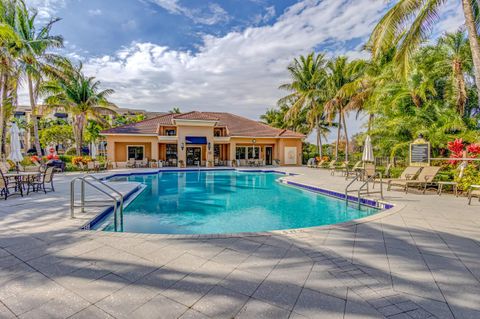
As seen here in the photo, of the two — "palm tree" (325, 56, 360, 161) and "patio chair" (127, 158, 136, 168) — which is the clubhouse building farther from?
"palm tree" (325, 56, 360, 161)

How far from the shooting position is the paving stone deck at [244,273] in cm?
290

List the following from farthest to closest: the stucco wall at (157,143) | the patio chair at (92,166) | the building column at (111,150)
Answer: the stucco wall at (157,143), the building column at (111,150), the patio chair at (92,166)

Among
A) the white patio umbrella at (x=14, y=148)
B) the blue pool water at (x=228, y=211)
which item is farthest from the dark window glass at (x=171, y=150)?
the white patio umbrella at (x=14, y=148)

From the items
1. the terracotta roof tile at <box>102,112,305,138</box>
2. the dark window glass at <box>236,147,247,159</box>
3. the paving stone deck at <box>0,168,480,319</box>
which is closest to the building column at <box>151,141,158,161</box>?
the terracotta roof tile at <box>102,112,305,138</box>

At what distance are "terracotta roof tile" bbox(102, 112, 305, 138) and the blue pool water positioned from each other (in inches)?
606

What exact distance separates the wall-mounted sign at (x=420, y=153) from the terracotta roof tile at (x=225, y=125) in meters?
18.2

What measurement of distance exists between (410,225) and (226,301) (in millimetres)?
5415

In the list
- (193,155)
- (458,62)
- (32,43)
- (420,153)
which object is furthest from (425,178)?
(32,43)

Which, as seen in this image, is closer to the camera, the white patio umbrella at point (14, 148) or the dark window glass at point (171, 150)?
the white patio umbrella at point (14, 148)

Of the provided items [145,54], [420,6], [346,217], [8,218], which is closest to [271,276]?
[346,217]

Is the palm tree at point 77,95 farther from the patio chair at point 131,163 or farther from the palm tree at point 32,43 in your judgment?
the patio chair at point 131,163

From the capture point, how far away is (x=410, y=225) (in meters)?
6.25

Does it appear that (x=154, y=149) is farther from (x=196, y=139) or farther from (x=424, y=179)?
(x=424, y=179)

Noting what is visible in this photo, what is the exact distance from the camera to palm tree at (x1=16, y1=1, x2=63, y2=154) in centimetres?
1994
